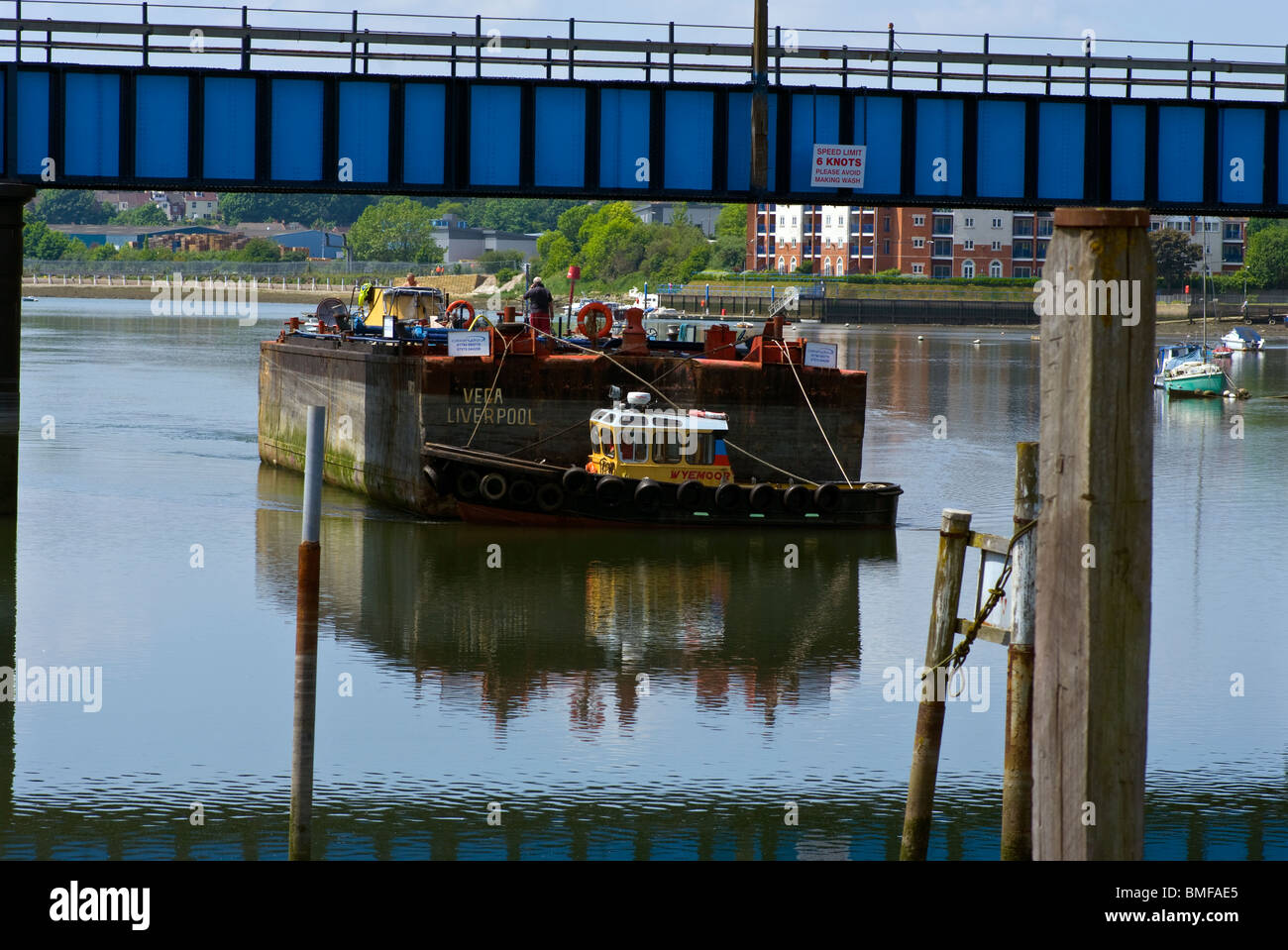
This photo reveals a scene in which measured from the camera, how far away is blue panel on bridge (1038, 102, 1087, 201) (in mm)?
37062

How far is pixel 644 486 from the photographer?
39.7 metres

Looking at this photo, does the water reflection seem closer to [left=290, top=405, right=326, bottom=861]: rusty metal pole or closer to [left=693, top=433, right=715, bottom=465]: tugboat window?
[left=693, top=433, right=715, bottom=465]: tugboat window

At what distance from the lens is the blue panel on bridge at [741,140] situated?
36594 millimetres

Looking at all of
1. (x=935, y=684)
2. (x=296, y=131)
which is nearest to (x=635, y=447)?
(x=296, y=131)

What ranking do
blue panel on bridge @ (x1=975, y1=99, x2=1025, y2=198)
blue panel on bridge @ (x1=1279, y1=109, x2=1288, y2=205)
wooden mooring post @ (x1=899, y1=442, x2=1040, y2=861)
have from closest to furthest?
wooden mooring post @ (x1=899, y1=442, x2=1040, y2=861)
blue panel on bridge @ (x1=975, y1=99, x2=1025, y2=198)
blue panel on bridge @ (x1=1279, y1=109, x2=1288, y2=205)

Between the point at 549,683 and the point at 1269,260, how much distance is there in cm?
18220

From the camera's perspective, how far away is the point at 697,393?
143ft

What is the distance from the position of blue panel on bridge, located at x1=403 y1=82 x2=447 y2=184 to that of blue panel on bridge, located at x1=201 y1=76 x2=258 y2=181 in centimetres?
334

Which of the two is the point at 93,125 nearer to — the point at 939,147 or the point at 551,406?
the point at 551,406

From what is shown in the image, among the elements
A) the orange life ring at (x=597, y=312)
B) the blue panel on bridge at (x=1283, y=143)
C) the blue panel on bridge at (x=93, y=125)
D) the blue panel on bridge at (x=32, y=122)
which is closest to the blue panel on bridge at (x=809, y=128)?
the blue panel on bridge at (x=1283, y=143)

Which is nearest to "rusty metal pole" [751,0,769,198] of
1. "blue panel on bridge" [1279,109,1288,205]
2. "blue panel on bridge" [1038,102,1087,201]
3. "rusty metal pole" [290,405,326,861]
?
"blue panel on bridge" [1038,102,1087,201]

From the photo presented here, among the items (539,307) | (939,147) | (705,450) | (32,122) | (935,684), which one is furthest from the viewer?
(539,307)

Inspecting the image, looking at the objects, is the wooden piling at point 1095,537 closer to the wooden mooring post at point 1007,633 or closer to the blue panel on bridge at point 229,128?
the wooden mooring post at point 1007,633
